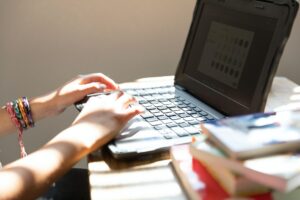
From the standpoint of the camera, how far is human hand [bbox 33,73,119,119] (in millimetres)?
968

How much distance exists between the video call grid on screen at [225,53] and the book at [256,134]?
23 centimetres

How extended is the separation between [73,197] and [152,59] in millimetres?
586

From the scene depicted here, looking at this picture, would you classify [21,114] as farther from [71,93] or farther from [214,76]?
[214,76]

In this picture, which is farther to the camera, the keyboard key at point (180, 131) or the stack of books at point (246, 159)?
the keyboard key at point (180, 131)

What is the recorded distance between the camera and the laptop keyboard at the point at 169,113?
76 cm

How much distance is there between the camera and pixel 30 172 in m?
0.64

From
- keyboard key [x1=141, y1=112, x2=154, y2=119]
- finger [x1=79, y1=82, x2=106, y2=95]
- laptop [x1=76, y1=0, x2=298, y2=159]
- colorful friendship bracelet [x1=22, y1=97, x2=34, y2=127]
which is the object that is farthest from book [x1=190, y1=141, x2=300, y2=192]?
colorful friendship bracelet [x1=22, y1=97, x2=34, y2=127]

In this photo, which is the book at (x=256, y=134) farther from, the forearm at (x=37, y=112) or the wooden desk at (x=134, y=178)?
the forearm at (x=37, y=112)

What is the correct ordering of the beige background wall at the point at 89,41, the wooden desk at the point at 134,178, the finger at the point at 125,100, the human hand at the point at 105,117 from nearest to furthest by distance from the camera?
the wooden desk at the point at 134,178 < the human hand at the point at 105,117 < the finger at the point at 125,100 < the beige background wall at the point at 89,41

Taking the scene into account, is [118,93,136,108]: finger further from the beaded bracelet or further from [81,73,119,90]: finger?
the beaded bracelet

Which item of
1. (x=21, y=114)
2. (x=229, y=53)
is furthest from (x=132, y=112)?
(x=21, y=114)

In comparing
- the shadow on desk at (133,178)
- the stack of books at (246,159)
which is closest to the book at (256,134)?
the stack of books at (246,159)

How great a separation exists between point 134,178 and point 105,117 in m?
0.16

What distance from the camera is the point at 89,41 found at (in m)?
1.39
